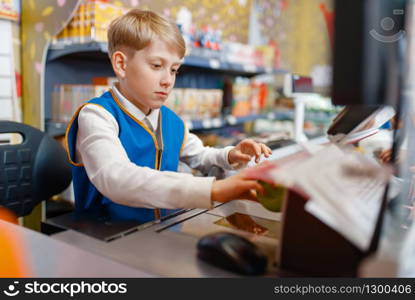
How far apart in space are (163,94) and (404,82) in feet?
2.31

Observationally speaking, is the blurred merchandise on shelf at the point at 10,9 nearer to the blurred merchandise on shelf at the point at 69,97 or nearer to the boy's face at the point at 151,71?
the blurred merchandise on shelf at the point at 69,97

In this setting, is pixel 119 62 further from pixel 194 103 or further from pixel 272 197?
pixel 194 103

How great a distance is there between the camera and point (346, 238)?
0.57 meters

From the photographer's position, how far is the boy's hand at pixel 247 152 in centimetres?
112

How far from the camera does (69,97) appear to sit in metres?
2.15

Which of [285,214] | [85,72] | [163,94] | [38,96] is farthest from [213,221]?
[85,72]

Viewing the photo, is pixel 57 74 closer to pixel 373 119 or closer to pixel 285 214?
pixel 373 119

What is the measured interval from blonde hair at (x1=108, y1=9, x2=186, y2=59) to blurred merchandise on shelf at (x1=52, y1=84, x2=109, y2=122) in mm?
935

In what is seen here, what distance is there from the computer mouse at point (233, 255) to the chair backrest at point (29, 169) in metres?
0.98

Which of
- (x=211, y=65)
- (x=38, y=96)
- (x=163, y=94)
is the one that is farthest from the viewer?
(x=211, y=65)

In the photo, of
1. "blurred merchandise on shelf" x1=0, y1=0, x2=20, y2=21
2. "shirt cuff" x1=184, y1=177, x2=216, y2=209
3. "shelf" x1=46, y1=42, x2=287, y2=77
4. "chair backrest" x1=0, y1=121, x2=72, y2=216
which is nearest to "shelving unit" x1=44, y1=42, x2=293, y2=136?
"shelf" x1=46, y1=42, x2=287, y2=77

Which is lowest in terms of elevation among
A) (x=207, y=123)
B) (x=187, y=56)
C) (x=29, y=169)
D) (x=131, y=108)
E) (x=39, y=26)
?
(x=29, y=169)

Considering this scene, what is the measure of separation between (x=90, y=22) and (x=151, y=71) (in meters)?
1.12

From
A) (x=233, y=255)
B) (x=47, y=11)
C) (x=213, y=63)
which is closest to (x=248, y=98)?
(x=213, y=63)
